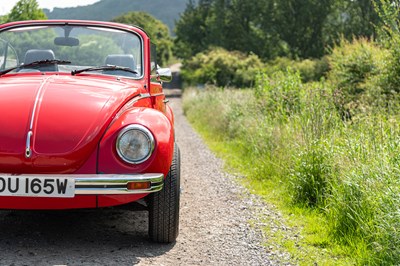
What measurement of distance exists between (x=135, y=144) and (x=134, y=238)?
1.01 m

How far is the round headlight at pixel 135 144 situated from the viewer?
3.90m

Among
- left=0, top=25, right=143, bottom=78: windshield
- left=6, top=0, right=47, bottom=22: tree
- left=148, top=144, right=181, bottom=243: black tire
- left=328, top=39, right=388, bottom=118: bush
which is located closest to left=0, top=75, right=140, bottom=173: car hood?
left=148, top=144, right=181, bottom=243: black tire

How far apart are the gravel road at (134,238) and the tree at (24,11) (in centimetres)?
2854

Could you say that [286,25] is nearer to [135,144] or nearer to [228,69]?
[228,69]

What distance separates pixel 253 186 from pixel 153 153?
333 cm

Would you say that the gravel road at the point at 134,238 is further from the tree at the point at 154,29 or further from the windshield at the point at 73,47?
the tree at the point at 154,29

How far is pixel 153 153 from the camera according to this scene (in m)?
3.95

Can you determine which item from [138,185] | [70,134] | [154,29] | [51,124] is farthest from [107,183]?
[154,29]

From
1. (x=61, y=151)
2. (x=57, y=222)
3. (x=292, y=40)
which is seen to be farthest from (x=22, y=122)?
(x=292, y=40)

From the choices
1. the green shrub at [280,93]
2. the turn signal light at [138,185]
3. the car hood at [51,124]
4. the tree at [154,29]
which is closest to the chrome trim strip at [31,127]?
the car hood at [51,124]

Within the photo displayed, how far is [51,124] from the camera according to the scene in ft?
12.8

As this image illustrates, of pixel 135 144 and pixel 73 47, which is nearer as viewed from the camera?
pixel 135 144

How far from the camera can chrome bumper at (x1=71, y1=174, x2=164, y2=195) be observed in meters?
3.77

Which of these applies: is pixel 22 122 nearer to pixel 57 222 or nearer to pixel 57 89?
pixel 57 89
